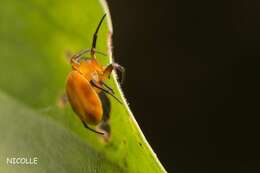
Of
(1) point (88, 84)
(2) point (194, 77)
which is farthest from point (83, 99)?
(2) point (194, 77)

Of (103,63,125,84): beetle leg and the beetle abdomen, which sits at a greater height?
(103,63,125,84): beetle leg

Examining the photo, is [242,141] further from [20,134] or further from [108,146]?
[20,134]

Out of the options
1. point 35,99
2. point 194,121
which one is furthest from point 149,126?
point 35,99

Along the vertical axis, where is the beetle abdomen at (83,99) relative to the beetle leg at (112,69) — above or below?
below

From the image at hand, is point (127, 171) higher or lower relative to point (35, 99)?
lower
